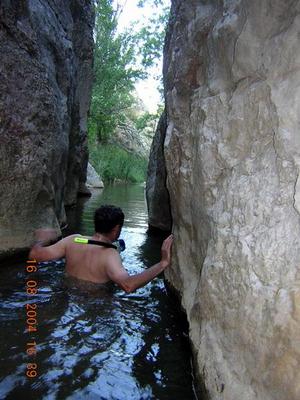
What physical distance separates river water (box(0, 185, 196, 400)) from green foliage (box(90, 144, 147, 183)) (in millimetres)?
16726

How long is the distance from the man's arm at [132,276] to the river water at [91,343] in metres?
0.27

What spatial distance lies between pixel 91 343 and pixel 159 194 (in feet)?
16.1

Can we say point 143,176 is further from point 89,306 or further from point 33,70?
point 89,306

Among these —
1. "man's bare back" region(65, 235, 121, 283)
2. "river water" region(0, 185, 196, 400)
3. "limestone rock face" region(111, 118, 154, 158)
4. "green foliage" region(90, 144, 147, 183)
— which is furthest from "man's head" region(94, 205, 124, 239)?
"limestone rock face" region(111, 118, 154, 158)


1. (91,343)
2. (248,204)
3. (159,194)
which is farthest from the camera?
(159,194)

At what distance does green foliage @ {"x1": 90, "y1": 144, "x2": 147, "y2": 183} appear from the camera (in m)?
21.1

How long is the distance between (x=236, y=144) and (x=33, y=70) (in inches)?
156

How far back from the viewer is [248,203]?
6.46ft

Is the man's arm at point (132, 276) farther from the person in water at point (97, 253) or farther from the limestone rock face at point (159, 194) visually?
the limestone rock face at point (159, 194)

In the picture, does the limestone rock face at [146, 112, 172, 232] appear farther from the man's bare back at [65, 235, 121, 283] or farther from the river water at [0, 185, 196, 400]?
the man's bare back at [65, 235, 121, 283]

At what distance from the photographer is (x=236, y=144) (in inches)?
89.1

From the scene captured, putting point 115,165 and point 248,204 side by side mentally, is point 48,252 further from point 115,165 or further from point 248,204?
point 115,165
